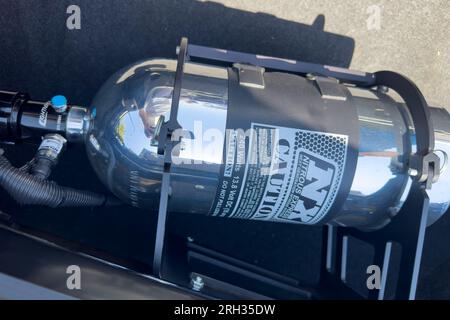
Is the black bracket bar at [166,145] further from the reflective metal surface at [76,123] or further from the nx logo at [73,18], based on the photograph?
the nx logo at [73,18]

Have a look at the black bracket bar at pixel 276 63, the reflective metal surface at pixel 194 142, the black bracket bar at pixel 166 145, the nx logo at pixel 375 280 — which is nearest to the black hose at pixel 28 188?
the reflective metal surface at pixel 194 142

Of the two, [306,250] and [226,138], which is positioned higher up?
[226,138]

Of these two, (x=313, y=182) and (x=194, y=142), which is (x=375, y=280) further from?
(x=194, y=142)

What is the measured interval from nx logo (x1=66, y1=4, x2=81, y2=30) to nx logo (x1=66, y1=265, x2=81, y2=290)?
68cm

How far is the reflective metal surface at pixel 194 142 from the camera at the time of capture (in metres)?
0.80

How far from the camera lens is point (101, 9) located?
1128 mm

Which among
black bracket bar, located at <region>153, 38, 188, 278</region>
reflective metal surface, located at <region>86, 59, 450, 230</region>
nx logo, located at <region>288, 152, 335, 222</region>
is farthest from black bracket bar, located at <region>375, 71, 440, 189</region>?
black bracket bar, located at <region>153, 38, 188, 278</region>

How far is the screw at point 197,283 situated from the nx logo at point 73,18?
0.71 meters

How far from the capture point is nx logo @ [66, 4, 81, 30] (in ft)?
3.67

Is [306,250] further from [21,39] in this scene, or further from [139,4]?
[21,39]

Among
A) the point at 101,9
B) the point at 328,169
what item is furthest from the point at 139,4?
the point at 328,169

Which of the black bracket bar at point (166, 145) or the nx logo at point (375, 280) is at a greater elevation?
the black bracket bar at point (166, 145)
